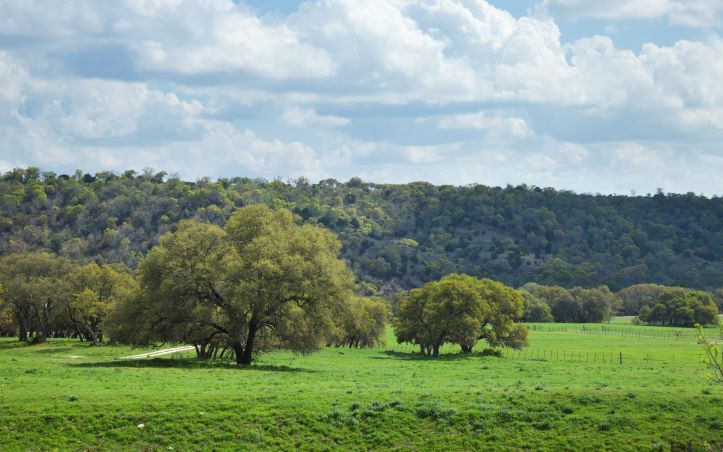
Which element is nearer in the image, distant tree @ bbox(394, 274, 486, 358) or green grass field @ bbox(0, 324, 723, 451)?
green grass field @ bbox(0, 324, 723, 451)

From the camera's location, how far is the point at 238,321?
52250mm

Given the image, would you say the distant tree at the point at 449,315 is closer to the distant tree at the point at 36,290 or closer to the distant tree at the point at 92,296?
the distant tree at the point at 92,296

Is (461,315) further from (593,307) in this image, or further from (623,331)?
(593,307)

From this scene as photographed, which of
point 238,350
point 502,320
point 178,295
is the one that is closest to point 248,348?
point 238,350

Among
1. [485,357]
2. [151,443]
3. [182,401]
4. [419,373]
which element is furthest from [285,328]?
[485,357]

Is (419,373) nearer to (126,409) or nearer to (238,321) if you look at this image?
(238,321)

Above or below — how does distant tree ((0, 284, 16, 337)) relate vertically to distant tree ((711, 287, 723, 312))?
below

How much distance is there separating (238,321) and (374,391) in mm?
17371

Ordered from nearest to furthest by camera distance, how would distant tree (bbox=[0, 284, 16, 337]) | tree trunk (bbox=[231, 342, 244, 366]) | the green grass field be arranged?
the green grass field
tree trunk (bbox=[231, 342, 244, 366])
distant tree (bbox=[0, 284, 16, 337])

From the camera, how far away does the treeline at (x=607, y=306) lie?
149 m

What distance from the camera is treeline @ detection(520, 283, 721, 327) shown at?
488 ft

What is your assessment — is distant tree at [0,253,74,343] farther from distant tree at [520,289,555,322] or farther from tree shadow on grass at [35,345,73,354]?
distant tree at [520,289,555,322]

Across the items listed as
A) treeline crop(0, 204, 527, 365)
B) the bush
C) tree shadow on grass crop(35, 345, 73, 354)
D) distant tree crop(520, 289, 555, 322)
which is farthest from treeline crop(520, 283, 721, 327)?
the bush

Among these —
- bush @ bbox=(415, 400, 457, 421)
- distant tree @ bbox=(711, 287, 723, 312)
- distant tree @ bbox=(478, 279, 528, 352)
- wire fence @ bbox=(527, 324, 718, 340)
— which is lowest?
bush @ bbox=(415, 400, 457, 421)
